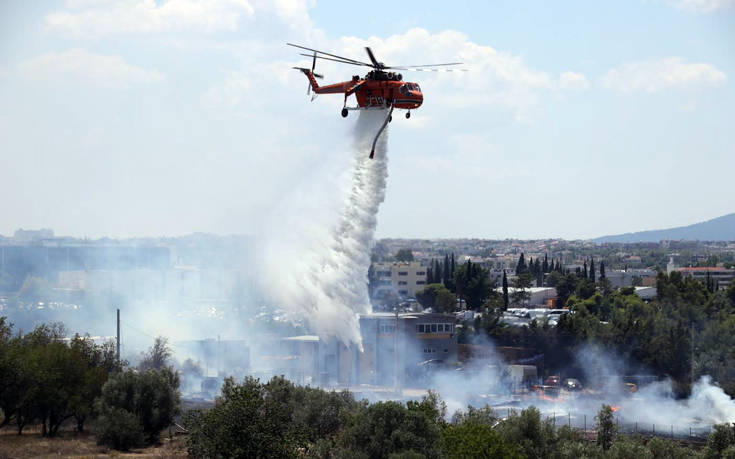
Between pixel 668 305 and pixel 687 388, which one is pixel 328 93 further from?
pixel 668 305

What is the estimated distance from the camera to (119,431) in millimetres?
55844

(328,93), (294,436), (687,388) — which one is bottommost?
(687,388)

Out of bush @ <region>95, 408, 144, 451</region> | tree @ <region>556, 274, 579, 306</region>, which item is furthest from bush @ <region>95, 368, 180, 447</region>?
tree @ <region>556, 274, 579, 306</region>

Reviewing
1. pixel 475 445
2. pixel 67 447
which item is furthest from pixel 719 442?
pixel 67 447

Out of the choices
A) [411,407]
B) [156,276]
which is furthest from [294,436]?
[156,276]

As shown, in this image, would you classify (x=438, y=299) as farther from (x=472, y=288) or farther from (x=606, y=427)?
(x=606, y=427)

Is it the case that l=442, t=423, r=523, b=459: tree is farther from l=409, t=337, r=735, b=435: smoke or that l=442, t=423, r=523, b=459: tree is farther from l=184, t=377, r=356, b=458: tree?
l=409, t=337, r=735, b=435: smoke

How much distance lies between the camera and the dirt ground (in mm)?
51812

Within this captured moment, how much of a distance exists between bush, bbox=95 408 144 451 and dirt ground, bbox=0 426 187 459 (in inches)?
24.9

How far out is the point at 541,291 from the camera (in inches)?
6796

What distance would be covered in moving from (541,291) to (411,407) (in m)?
129

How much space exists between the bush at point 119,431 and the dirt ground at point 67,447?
63cm

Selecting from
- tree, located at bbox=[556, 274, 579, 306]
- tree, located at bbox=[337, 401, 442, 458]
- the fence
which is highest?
tree, located at bbox=[556, 274, 579, 306]

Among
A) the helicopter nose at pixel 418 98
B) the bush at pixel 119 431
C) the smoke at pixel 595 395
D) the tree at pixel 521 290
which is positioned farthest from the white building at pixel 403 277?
the helicopter nose at pixel 418 98
